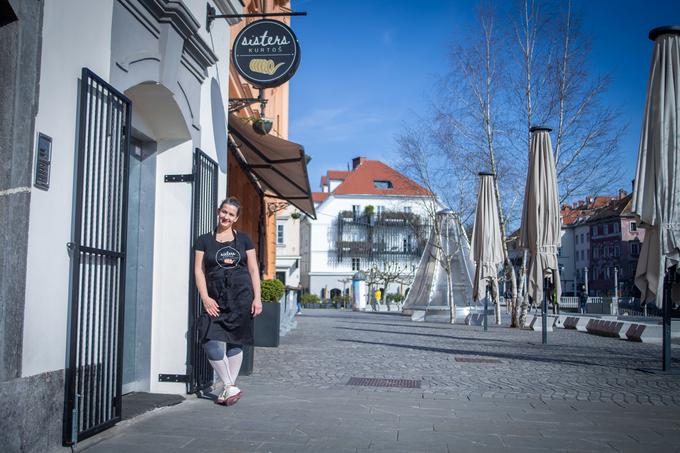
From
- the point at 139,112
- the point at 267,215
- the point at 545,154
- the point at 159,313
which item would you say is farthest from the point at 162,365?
the point at 267,215

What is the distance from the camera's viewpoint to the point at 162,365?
267 inches

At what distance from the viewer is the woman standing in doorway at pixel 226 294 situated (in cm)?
603

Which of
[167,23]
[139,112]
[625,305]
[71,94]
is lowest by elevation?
[625,305]

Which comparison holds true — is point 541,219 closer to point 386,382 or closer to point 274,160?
point 274,160

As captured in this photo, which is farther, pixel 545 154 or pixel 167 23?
pixel 545 154

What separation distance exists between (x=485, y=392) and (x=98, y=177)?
485cm

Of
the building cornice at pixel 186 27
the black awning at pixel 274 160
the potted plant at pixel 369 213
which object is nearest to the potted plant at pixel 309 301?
the potted plant at pixel 369 213

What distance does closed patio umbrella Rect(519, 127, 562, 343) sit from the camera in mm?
13180

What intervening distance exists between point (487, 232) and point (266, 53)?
35.6 ft

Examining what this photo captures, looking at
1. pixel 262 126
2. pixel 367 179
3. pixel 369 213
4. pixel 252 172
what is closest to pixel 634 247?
pixel 369 213

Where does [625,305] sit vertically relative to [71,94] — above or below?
below

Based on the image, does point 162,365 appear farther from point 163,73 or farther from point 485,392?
point 485,392

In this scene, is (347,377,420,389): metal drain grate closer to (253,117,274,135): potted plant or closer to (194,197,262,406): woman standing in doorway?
(194,197,262,406): woman standing in doorway

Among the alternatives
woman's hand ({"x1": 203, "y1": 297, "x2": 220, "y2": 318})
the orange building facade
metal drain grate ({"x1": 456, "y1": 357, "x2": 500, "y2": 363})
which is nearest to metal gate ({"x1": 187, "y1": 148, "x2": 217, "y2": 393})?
woman's hand ({"x1": 203, "y1": 297, "x2": 220, "y2": 318})
